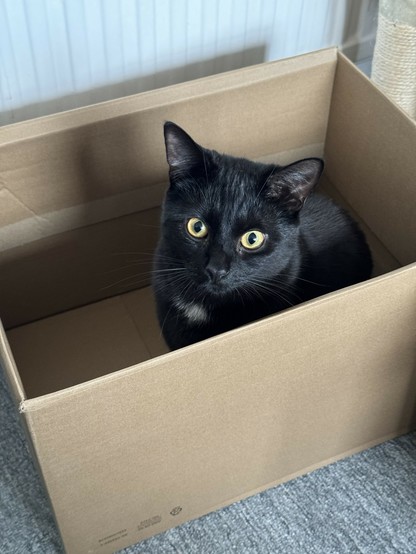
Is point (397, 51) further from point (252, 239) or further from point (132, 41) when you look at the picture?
point (252, 239)

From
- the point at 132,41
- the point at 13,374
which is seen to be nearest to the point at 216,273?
the point at 13,374

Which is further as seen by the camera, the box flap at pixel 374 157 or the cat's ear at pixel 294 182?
the box flap at pixel 374 157

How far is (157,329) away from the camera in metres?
1.32

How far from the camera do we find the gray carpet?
104cm

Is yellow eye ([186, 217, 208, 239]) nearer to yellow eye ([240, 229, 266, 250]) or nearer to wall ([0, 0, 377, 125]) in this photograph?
yellow eye ([240, 229, 266, 250])

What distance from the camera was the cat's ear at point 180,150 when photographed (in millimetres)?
869

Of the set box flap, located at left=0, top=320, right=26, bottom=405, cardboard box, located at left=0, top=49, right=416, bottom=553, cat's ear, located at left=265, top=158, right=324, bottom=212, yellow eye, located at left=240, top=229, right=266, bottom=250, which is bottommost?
cardboard box, located at left=0, top=49, right=416, bottom=553

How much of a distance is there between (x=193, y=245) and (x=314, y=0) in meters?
0.72

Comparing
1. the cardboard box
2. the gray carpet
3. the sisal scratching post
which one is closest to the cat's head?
the cardboard box

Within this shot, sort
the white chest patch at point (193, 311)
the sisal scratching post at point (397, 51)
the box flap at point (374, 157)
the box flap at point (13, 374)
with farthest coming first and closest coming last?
the sisal scratching post at point (397, 51) → the box flap at point (374, 157) → the white chest patch at point (193, 311) → the box flap at point (13, 374)

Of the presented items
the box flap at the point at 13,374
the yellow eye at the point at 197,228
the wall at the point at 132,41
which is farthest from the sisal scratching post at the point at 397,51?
the box flap at the point at 13,374

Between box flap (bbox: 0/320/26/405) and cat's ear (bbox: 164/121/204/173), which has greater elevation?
cat's ear (bbox: 164/121/204/173)

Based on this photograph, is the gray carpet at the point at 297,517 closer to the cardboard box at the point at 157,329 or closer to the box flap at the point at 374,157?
the cardboard box at the point at 157,329

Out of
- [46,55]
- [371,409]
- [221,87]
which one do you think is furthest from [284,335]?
[46,55]
